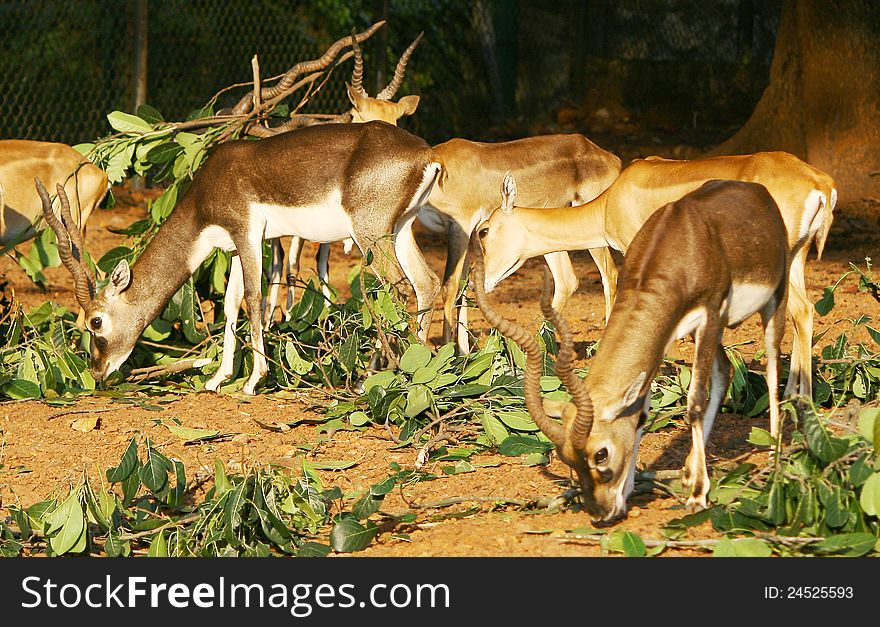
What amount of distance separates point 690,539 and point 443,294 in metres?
4.30

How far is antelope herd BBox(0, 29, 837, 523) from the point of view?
14.8ft

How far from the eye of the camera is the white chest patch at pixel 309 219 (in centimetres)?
731

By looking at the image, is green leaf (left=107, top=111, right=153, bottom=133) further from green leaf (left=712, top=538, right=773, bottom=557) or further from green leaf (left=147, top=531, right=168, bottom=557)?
green leaf (left=712, top=538, right=773, bottom=557)

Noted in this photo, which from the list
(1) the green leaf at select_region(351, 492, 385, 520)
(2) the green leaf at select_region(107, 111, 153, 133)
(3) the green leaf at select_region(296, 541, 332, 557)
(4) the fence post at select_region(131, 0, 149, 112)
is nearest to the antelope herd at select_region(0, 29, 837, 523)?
(2) the green leaf at select_region(107, 111, 153, 133)

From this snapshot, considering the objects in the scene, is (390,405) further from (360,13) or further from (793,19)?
(360,13)

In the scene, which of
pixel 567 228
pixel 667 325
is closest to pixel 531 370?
pixel 667 325

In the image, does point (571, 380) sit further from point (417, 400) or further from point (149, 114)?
point (149, 114)

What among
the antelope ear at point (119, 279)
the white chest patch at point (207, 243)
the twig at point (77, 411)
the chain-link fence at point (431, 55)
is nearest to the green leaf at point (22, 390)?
the twig at point (77, 411)

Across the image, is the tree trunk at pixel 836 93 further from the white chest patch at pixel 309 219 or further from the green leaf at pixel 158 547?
the green leaf at pixel 158 547

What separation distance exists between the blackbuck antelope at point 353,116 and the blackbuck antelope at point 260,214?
0.42 meters

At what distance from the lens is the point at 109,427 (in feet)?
21.2

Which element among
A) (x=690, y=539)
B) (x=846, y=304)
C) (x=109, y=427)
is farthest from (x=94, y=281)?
(x=846, y=304)

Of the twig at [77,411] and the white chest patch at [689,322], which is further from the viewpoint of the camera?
the twig at [77,411]

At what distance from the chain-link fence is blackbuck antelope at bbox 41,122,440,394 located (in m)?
4.59
